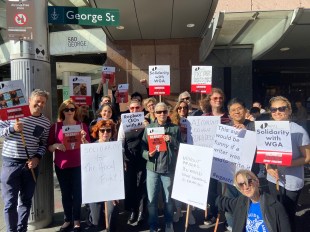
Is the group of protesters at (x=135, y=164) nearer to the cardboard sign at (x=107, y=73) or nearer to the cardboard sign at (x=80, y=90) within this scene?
the cardboard sign at (x=80, y=90)

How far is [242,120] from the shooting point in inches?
163

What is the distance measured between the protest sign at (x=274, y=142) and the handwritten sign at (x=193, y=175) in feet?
1.80

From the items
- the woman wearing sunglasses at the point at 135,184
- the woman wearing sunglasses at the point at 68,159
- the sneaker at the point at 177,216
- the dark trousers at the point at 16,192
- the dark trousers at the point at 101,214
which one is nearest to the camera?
the dark trousers at the point at 16,192

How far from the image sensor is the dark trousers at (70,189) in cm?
461

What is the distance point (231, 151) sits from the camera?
12.8ft

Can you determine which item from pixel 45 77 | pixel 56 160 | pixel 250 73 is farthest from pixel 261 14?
pixel 56 160

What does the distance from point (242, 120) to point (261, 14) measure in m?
4.58

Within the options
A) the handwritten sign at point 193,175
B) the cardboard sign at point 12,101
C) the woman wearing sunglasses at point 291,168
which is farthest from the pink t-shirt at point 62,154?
the woman wearing sunglasses at point 291,168

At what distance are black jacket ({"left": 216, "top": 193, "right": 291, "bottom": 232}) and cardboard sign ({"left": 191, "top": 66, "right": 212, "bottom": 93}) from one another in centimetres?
345

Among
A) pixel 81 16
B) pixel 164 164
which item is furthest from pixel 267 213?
pixel 81 16

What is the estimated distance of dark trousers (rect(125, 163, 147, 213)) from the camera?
5016mm

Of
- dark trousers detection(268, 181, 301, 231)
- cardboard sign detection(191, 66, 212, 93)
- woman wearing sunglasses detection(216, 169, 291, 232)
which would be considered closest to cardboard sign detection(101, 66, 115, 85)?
cardboard sign detection(191, 66, 212, 93)

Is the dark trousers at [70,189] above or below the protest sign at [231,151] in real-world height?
below

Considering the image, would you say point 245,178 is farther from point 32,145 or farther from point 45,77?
point 45,77
